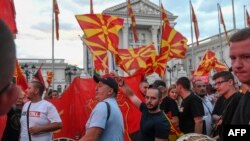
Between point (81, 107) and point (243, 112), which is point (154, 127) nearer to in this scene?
point (243, 112)

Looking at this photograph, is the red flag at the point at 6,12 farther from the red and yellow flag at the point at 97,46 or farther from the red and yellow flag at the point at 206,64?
the red and yellow flag at the point at 206,64

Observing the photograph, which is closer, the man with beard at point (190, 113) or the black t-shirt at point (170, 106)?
the man with beard at point (190, 113)

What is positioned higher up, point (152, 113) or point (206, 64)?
point (206, 64)

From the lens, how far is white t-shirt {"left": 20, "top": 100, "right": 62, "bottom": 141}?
5.27 m

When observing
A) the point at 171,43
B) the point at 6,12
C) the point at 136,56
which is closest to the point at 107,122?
the point at 6,12

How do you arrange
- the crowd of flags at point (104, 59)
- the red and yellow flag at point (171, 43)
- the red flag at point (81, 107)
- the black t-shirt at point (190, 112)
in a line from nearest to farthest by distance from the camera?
the black t-shirt at point (190, 112) < the red flag at point (81, 107) < the crowd of flags at point (104, 59) < the red and yellow flag at point (171, 43)

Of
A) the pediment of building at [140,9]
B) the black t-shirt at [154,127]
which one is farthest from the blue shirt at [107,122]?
the pediment of building at [140,9]

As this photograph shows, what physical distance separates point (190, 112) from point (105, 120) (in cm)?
205

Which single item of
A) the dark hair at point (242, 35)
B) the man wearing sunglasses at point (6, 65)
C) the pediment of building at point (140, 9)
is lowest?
the man wearing sunglasses at point (6, 65)

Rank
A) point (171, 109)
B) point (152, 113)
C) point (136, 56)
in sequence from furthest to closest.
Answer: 1. point (136, 56)
2. point (171, 109)
3. point (152, 113)

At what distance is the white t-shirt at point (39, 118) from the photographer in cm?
527

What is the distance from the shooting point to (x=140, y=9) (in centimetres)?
7719

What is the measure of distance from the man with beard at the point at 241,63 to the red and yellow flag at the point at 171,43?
33.4ft

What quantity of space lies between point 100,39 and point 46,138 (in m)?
5.08
